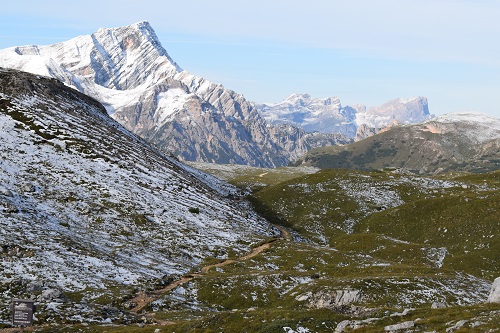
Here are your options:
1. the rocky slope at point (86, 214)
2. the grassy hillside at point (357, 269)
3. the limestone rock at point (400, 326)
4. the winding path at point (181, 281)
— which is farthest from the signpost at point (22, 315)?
the limestone rock at point (400, 326)

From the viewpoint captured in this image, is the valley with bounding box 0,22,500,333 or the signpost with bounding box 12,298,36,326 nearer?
the signpost with bounding box 12,298,36,326

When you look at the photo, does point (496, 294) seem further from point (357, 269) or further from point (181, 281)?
point (181, 281)

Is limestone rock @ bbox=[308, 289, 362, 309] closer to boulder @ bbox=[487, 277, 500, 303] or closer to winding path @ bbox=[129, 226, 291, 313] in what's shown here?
winding path @ bbox=[129, 226, 291, 313]

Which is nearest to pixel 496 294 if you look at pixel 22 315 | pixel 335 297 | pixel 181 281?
pixel 335 297

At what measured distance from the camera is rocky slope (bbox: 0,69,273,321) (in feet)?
206

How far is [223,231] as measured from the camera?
105m

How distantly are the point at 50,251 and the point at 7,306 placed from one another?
18126 millimetres

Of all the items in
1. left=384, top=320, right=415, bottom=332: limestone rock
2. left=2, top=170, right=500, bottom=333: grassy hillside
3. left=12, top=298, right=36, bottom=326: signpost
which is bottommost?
left=2, top=170, right=500, bottom=333: grassy hillside

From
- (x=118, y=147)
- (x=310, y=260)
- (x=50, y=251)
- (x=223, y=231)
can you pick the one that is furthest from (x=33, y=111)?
(x=310, y=260)

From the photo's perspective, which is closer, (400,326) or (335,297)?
(400,326)

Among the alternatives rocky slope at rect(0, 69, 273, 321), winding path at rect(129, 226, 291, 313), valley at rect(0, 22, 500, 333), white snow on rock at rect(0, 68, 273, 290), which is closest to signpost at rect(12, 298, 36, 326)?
valley at rect(0, 22, 500, 333)

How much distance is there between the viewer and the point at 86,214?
90.4 meters

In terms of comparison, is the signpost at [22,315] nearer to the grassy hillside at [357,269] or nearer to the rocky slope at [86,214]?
the grassy hillside at [357,269]

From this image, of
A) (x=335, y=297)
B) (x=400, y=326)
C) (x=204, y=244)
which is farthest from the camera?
(x=204, y=244)
